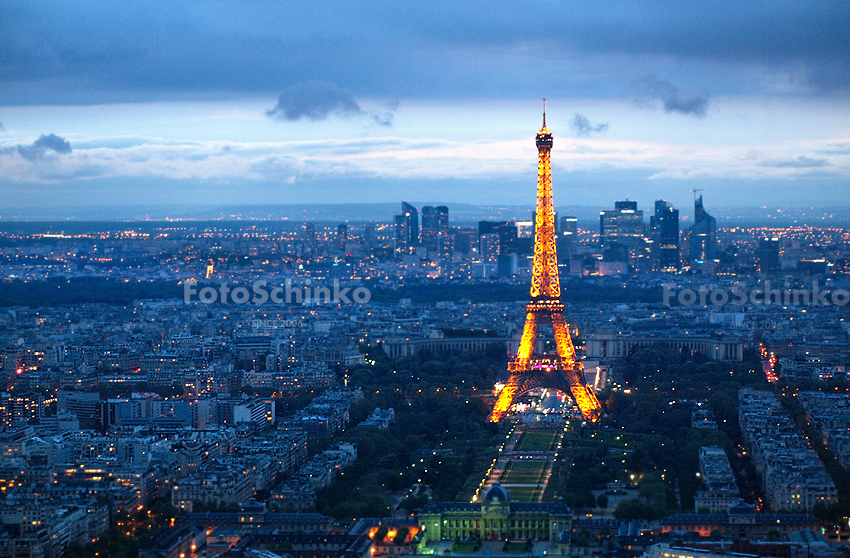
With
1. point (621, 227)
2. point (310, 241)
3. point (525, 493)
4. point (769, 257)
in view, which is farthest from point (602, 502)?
point (310, 241)

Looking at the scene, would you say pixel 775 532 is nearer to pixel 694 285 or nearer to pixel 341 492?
pixel 341 492

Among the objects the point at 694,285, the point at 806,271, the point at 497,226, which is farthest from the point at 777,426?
the point at 497,226

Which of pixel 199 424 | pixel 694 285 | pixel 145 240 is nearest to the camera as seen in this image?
pixel 199 424

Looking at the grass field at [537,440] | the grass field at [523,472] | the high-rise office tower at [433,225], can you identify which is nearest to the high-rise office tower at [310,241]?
the high-rise office tower at [433,225]

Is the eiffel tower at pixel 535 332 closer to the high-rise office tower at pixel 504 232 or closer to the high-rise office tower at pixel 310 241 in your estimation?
the high-rise office tower at pixel 504 232

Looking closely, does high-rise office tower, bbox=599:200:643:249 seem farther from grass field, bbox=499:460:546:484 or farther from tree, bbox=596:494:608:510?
tree, bbox=596:494:608:510

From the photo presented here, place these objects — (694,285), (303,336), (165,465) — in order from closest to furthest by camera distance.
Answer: (165,465)
(303,336)
(694,285)

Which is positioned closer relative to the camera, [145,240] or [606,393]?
[606,393]
